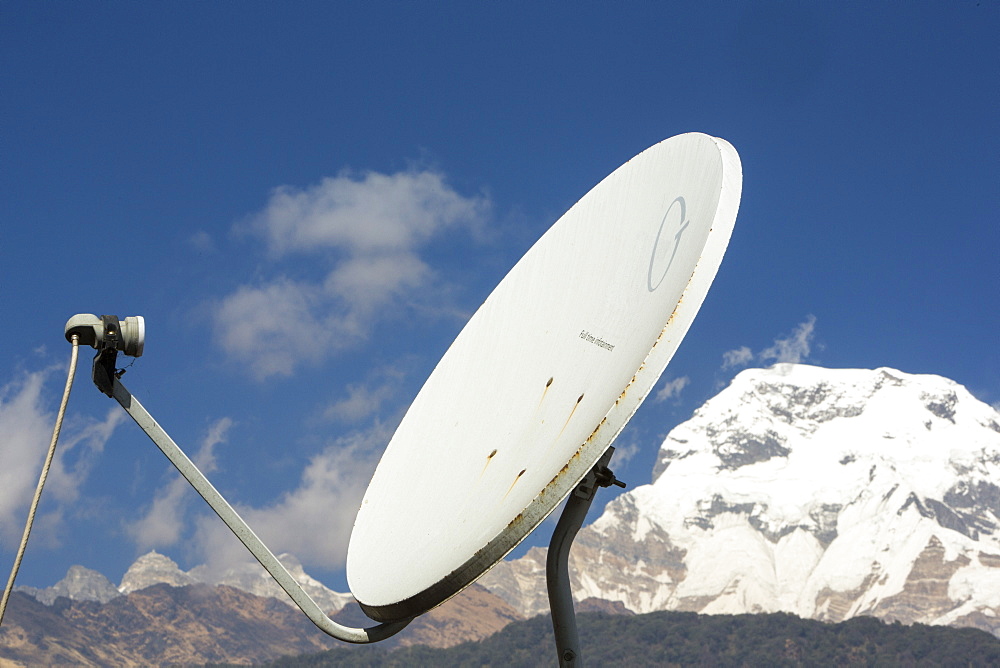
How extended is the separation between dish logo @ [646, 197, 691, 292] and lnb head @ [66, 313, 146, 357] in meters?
2.66

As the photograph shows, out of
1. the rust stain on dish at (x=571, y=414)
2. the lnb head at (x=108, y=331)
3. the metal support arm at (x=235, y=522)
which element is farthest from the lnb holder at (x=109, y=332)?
the rust stain on dish at (x=571, y=414)

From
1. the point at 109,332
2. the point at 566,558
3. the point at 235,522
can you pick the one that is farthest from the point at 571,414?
the point at 109,332

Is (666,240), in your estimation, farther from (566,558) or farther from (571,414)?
(566,558)

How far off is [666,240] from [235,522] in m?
2.87

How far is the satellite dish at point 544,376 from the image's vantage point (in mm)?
4625

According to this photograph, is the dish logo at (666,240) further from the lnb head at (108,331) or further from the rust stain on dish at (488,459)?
the lnb head at (108,331)

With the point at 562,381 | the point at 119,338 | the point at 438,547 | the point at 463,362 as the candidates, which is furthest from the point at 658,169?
the point at 119,338

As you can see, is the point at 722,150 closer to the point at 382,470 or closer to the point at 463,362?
the point at 463,362

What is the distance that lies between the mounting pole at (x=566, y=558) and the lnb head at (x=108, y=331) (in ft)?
7.39

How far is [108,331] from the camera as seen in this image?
479cm

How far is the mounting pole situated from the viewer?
547 centimetres

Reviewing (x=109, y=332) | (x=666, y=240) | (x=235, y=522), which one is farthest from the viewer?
(x=666, y=240)

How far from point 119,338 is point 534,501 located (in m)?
2.01

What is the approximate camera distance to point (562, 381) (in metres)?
6.33
